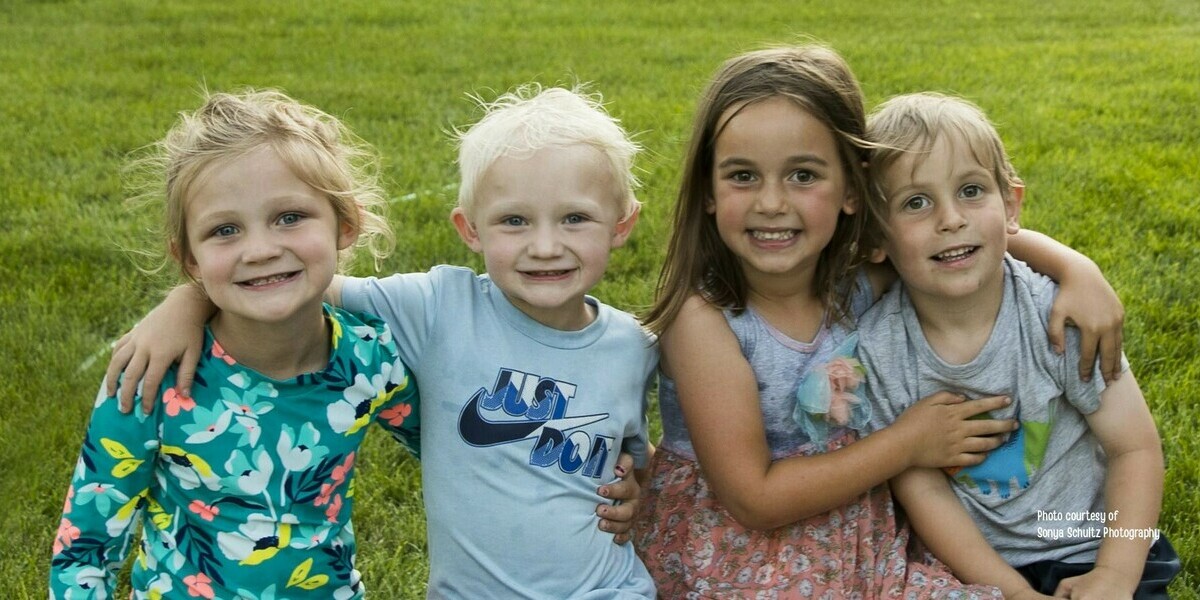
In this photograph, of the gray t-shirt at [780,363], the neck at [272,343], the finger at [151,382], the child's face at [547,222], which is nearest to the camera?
the finger at [151,382]

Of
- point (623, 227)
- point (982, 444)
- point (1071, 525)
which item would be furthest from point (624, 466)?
point (1071, 525)

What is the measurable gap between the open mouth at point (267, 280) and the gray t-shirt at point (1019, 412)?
124 cm

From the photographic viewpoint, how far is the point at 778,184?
248cm

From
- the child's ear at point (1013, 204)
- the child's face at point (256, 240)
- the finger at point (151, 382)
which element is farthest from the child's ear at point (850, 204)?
the finger at point (151, 382)

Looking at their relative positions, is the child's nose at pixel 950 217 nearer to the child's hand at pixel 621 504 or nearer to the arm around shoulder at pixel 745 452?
the arm around shoulder at pixel 745 452

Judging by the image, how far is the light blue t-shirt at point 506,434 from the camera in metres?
2.43

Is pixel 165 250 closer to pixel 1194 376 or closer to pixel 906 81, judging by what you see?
pixel 1194 376

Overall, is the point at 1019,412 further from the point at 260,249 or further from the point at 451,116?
the point at 451,116

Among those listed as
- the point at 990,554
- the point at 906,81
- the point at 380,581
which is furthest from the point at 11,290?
the point at 906,81

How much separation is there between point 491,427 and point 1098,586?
1.32 m

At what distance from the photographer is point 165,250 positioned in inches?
91.6

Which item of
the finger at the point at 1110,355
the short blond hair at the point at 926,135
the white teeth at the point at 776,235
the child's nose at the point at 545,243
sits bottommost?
the finger at the point at 1110,355

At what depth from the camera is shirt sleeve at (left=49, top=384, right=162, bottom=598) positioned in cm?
212

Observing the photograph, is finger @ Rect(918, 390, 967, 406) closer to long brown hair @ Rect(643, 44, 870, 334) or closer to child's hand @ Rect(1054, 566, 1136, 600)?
long brown hair @ Rect(643, 44, 870, 334)
